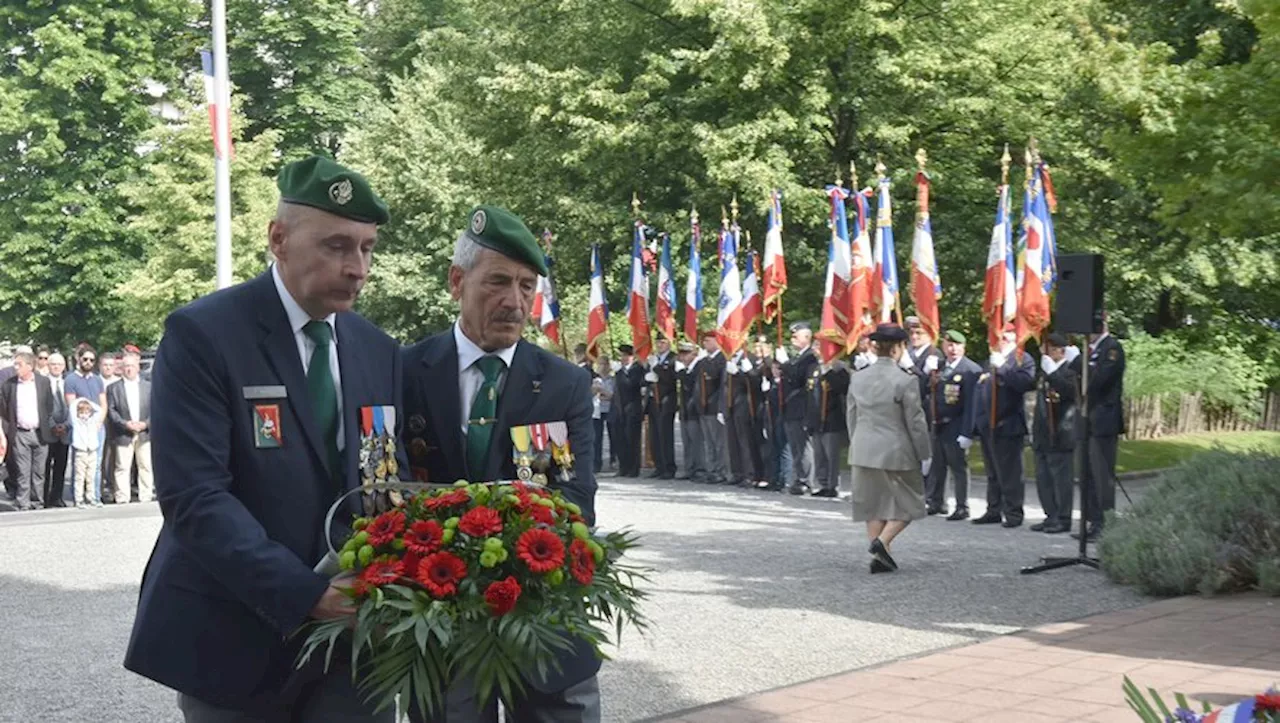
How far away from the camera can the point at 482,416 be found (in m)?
3.87

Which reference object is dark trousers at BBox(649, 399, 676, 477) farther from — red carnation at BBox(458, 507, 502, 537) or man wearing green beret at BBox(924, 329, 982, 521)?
red carnation at BBox(458, 507, 502, 537)

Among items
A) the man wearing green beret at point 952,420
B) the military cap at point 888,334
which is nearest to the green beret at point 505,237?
the military cap at point 888,334

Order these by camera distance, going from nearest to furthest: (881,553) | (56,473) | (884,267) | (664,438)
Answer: (881,553) < (884,267) < (56,473) < (664,438)

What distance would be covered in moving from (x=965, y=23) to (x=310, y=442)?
2554 centimetres

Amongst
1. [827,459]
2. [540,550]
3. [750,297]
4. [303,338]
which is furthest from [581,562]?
[750,297]

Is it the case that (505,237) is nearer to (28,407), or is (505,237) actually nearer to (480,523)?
(480,523)

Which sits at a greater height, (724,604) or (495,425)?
(495,425)

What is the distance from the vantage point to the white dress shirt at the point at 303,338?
3.34 metres

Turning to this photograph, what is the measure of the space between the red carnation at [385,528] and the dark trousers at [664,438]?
20405mm

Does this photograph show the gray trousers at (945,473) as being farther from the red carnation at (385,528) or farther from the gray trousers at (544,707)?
the red carnation at (385,528)

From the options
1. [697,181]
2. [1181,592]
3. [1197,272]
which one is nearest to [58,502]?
[697,181]

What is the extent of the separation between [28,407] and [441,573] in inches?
734

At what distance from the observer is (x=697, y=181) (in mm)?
28047

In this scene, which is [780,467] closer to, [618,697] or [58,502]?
[58,502]
